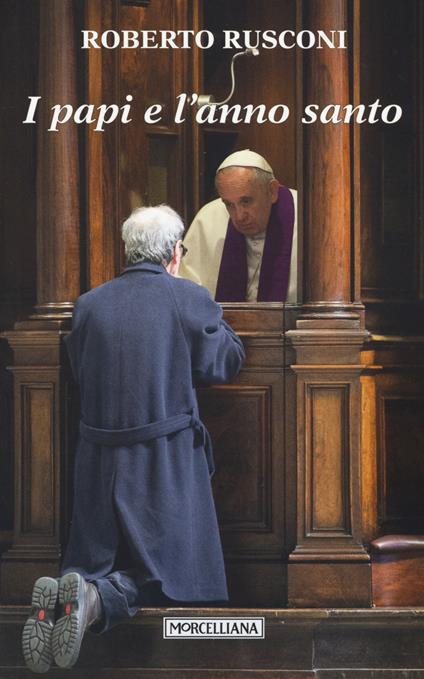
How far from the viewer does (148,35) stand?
5504 millimetres

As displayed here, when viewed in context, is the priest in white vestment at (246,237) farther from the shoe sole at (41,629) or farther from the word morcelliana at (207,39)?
the shoe sole at (41,629)

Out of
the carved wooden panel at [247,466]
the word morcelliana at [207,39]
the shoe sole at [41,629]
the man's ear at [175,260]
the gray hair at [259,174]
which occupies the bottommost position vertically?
the shoe sole at [41,629]

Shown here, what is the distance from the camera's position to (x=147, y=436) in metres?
4.61

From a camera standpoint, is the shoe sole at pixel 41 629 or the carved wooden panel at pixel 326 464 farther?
the carved wooden panel at pixel 326 464

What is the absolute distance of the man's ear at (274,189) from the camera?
17.9 ft

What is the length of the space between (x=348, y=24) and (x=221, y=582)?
6.92ft

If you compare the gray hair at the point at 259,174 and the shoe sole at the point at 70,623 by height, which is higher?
the gray hair at the point at 259,174

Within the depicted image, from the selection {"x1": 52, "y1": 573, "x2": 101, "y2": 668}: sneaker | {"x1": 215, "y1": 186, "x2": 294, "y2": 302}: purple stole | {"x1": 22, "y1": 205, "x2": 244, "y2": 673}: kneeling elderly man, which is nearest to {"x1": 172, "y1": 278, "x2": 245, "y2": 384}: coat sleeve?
{"x1": 22, "y1": 205, "x2": 244, "y2": 673}: kneeling elderly man

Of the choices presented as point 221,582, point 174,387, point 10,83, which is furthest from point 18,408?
point 10,83

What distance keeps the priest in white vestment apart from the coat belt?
0.92m

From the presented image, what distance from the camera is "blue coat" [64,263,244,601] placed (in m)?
4.60

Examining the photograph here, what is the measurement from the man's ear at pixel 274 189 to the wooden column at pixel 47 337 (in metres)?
0.85

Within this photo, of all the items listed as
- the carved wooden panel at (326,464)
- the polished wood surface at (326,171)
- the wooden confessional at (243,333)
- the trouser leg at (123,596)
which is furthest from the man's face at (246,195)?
the trouser leg at (123,596)

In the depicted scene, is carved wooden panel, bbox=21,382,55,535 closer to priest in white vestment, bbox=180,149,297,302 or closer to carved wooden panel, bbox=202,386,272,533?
carved wooden panel, bbox=202,386,272,533
